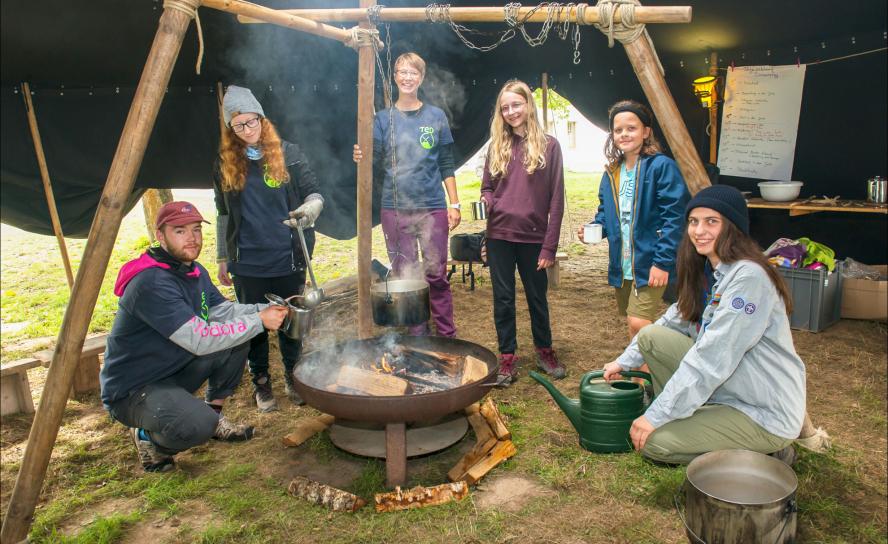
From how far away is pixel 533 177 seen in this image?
3924mm

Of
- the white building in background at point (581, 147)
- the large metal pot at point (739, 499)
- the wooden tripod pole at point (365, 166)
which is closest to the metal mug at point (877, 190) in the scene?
the large metal pot at point (739, 499)

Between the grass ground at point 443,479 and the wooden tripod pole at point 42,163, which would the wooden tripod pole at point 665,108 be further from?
the wooden tripod pole at point 42,163

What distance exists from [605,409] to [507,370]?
1.26 meters

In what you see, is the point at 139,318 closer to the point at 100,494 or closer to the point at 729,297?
the point at 100,494

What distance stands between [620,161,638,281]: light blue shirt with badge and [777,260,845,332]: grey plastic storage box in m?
2.51

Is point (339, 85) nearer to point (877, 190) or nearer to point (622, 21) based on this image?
point (622, 21)

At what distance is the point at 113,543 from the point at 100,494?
0.48m

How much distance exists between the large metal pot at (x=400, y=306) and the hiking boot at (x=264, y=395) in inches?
40.0

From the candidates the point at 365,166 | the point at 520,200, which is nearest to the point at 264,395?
the point at 365,166

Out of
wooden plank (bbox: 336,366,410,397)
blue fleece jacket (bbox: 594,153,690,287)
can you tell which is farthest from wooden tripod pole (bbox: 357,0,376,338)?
blue fleece jacket (bbox: 594,153,690,287)

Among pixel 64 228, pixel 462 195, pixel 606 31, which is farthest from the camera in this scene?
pixel 462 195

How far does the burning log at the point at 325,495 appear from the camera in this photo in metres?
2.71

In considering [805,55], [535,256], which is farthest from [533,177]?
[805,55]

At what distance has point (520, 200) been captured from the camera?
3.95 m
